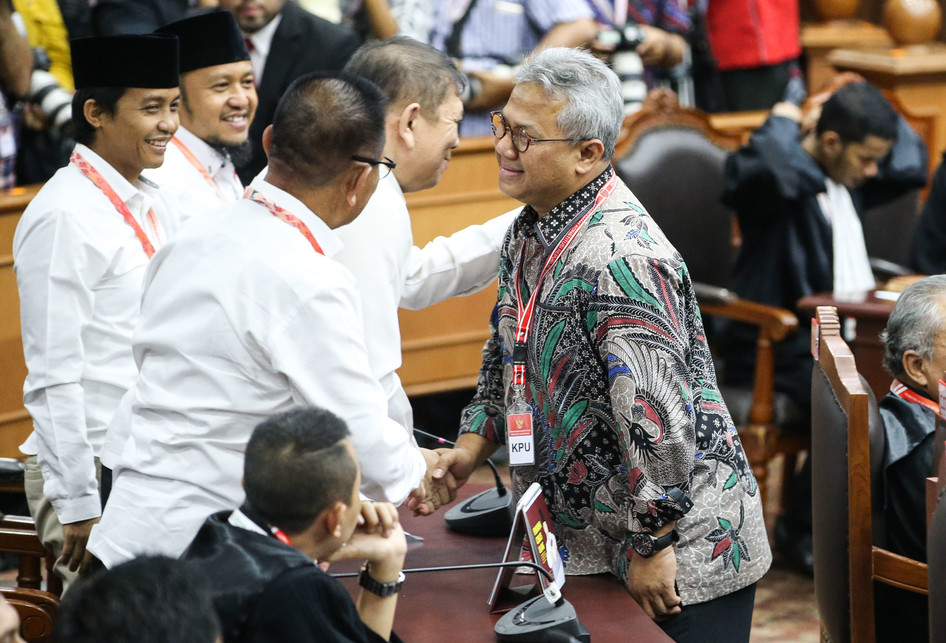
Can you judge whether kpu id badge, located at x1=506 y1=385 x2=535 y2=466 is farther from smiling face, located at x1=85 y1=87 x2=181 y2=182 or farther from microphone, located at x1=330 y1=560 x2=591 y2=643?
smiling face, located at x1=85 y1=87 x2=181 y2=182

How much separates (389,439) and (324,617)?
0.33 meters

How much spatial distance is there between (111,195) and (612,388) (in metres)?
1.05

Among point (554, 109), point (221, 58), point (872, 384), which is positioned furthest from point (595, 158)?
point (872, 384)

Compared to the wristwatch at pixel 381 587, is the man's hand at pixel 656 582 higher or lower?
lower

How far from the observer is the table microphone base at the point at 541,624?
5.21 feet

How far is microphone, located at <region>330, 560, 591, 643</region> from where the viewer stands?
159 centimetres

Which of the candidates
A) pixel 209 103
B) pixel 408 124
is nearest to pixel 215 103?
pixel 209 103

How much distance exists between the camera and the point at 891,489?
2.22 m

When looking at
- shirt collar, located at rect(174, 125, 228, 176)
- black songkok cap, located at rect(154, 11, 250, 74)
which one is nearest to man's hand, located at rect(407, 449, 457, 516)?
shirt collar, located at rect(174, 125, 228, 176)

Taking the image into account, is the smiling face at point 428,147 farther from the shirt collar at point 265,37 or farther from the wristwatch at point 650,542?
the shirt collar at point 265,37

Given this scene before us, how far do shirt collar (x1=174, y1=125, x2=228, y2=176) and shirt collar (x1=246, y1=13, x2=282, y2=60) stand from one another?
1.06m

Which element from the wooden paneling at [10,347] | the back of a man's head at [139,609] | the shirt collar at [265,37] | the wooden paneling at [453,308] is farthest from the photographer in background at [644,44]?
the back of a man's head at [139,609]

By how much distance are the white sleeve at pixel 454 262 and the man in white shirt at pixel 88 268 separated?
508mm

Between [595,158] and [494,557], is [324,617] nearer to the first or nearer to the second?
[494,557]
